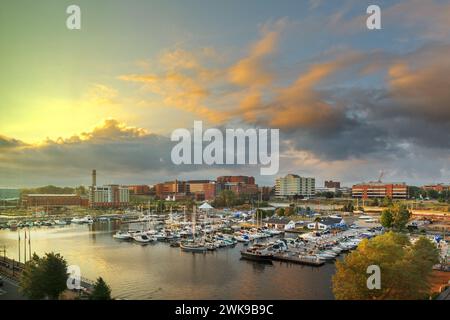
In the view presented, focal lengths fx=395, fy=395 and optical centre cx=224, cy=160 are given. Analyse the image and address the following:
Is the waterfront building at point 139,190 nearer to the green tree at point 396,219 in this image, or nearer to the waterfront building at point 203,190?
the waterfront building at point 203,190

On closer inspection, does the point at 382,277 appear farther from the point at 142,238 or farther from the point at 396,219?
the point at 396,219

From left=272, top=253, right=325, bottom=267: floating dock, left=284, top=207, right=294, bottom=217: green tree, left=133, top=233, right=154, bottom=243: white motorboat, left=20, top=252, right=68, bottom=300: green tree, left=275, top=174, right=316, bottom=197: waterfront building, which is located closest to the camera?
left=20, top=252, right=68, bottom=300: green tree

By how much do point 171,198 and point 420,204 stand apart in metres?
18.0

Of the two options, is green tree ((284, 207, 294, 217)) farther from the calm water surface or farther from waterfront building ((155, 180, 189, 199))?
waterfront building ((155, 180, 189, 199))

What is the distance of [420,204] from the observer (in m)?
22.1

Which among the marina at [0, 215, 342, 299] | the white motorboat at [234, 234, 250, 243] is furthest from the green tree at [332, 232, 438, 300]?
the white motorboat at [234, 234, 250, 243]

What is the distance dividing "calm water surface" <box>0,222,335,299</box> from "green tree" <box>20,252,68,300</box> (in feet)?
4.36

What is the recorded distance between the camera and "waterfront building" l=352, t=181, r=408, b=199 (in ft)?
91.0

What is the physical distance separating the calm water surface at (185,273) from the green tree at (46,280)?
1.33 metres

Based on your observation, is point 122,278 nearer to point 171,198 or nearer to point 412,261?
point 412,261

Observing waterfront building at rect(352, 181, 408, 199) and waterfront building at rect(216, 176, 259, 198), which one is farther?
waterfront building at rect(216, 176, 259, 198)

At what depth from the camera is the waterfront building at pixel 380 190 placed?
91.0 feet

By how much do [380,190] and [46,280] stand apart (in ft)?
88.7
